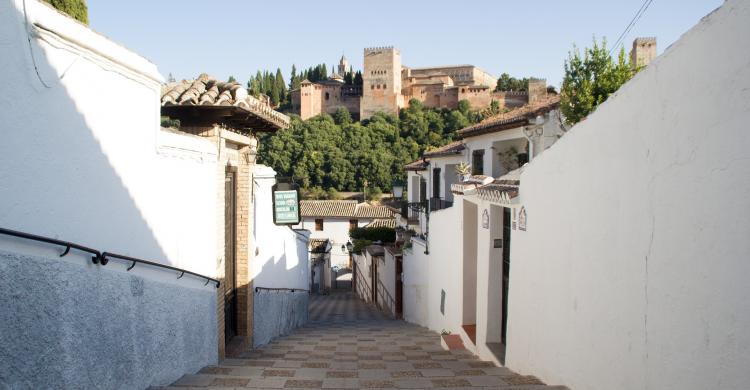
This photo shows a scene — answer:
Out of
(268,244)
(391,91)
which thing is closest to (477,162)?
(268,244)

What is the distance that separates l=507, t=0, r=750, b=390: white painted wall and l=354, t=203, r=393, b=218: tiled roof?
113ft

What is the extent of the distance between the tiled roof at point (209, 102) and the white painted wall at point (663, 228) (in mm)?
3696

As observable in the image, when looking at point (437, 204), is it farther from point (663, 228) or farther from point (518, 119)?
point (663, 228)

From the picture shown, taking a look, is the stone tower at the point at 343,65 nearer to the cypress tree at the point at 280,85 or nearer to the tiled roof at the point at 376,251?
the cypress tree at the point at 280,85

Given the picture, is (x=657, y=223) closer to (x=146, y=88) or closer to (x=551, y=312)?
(x=551, y=312)

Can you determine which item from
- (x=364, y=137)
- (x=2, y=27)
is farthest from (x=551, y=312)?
(x=364, y=137)

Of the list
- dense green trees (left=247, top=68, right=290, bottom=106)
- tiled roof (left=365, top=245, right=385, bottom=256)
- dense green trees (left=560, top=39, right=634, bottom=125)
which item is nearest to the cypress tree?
dense green trees (left=247, top=68, right=290, bottom=106)

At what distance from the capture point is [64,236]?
11.0 feet

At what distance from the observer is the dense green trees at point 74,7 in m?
5.83

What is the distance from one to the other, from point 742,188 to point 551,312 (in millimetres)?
2591

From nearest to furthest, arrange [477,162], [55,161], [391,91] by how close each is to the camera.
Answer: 1. [55,161]
2. [477,162]
3. [391,91]

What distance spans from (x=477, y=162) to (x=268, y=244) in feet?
37.4

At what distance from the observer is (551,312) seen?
15.6ft

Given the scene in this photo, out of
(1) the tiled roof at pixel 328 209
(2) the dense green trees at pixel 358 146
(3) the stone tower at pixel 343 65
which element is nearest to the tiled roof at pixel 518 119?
(1) the tiled roof at pixel 328 209
